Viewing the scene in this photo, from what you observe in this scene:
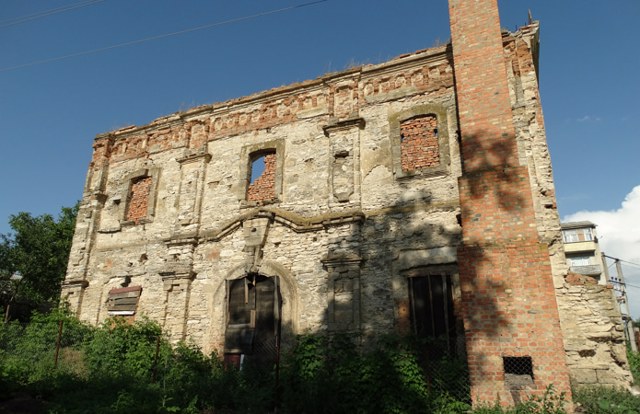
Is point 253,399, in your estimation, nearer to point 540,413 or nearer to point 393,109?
point 540,413

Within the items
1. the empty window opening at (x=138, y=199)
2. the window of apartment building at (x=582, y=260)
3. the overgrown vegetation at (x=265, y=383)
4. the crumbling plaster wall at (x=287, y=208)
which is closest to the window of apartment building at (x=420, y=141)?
the crumbling plaster wall at (x=287, y=208)

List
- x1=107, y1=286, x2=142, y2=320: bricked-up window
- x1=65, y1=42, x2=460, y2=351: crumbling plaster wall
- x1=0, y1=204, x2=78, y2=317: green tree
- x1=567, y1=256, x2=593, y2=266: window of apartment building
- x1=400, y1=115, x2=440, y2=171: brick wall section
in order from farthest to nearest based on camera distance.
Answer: x1=567, y1=256, x2=593, y2=266: window of apartment building
x1=0, y1=204, x2=78, y2=317: green tree
x1=107, y1=286, x2=142, y2=320: bricked-up window
x1=400, y1=115, x2=440, y2=171: brick wall section
x1=65, y1=42, x2=460, y2=351: crumbling plaster wall

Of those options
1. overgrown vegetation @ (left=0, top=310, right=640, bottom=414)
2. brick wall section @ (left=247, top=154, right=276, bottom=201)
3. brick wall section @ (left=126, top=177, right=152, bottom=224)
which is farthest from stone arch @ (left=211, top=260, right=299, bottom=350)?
brick wall section @ (left=126, top=177, right=152, bottom=224)

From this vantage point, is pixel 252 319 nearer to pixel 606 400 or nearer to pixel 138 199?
pixel 138 199

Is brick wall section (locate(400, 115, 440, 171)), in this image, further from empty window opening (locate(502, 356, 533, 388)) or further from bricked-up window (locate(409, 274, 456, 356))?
empty window opening (locate(502, 356, 533, 388))

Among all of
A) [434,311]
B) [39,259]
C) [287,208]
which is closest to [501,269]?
[434,311]

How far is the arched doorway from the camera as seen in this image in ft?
33.5

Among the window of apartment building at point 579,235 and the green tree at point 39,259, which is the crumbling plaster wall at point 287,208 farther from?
the window of apartment building at point 579,235

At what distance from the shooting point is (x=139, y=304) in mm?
12156

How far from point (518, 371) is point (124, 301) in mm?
10433

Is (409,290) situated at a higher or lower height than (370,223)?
lower

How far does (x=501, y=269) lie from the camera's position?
6930mm

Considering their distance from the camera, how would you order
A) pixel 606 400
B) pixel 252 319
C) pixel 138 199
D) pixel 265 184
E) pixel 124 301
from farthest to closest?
pixel 138 199 → pixel 124 301 → pixel 265 184 → pixel 252 319 → pixel 606 400

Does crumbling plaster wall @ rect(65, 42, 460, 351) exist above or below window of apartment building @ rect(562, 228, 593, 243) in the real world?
below
